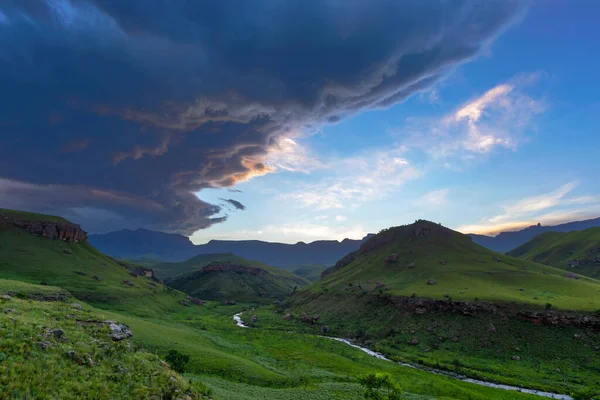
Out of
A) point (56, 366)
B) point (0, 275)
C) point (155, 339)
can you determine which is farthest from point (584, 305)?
point (0, 275)

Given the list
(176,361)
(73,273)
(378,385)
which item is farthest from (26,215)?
(378,385)

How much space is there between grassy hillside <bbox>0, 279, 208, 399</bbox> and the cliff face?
176 metres

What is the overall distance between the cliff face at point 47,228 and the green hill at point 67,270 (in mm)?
382

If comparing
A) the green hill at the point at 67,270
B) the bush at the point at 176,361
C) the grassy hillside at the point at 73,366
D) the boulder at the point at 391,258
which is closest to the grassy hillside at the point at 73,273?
the green hill at the point at 67,270

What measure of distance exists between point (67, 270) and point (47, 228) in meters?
60.5

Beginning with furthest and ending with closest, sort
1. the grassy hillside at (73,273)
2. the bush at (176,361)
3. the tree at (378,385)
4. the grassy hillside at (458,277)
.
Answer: the grassy hillside at (73,273)
the grassy hillside at (458,277)
the bush at (176,361)
the tree at (378,385)

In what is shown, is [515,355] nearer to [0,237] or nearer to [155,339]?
[155,339]

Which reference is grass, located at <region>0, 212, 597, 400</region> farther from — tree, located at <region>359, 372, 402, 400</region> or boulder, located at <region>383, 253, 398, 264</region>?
boulder, located at <region>383, 253, 398, 264</region>

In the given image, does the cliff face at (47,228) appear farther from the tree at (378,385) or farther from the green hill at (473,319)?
the tree at (378,385)

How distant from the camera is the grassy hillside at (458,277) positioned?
94500mm

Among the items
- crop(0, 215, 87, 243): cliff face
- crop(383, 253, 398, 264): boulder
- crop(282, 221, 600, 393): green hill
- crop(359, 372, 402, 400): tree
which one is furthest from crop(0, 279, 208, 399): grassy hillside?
crop(0, 215, 87, 243): cliff face

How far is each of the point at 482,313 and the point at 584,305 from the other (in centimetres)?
2552

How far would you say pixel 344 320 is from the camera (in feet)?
383

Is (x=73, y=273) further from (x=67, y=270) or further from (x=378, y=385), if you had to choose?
(x=378, y=385)
